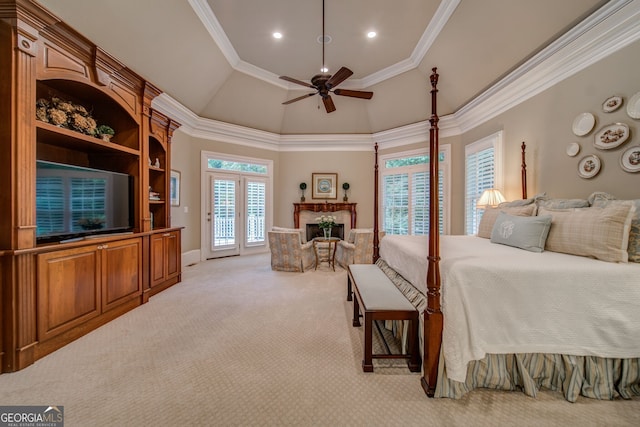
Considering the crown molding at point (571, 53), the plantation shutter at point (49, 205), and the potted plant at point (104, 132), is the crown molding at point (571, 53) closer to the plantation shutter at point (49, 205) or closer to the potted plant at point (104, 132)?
the potted plant at point (104, 132)

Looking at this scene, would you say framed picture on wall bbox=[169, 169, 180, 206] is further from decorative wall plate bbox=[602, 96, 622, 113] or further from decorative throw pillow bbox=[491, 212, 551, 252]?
decorative wall plate bbox=[602, 96, 622, 113]

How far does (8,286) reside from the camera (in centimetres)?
186

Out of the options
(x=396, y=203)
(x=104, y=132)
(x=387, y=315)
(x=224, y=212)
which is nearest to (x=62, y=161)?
(x=104, y=132)

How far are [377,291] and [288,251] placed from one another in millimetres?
Result: 2755

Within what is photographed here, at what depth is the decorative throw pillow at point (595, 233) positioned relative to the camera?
1737 mm

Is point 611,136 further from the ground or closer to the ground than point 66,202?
further from the ground

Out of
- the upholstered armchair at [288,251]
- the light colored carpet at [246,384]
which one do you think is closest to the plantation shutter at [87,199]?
the light colored carpet at [246,384]

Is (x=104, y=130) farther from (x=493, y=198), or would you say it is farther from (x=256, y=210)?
(x=493, y=198)

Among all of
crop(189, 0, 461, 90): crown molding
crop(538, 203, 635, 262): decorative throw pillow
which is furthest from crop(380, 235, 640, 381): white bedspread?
crop(189, 0, 461, 90): crown molding

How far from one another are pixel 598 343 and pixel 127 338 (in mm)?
3670

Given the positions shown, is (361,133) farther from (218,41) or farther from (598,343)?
(598,343)

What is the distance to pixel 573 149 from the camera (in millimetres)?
2902

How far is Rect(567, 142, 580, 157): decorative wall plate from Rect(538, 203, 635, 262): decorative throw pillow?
123cm

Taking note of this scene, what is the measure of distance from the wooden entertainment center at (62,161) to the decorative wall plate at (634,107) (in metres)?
5.04
